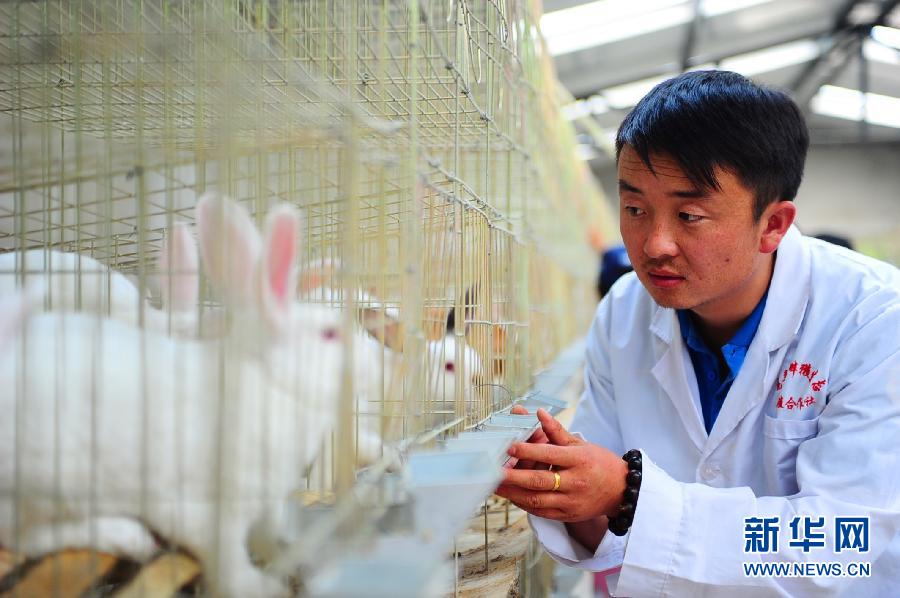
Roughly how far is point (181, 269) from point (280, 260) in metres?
0.12

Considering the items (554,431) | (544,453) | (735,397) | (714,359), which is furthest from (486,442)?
(714,359)

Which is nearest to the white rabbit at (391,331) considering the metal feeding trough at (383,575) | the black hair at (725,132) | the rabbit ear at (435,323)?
the rabbit ear at (435,323)

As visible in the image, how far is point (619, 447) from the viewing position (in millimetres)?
1512

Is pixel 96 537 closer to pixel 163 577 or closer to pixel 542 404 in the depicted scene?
pixel 163 577

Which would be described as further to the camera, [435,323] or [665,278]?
[665,278]

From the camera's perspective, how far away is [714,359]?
1399 mm

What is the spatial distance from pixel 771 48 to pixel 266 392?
25.6 ft

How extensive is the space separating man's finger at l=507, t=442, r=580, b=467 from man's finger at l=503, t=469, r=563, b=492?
0.05 feet

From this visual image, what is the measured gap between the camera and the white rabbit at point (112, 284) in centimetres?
72

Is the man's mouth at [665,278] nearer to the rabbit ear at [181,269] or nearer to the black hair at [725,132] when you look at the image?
the black hair at [725,132]

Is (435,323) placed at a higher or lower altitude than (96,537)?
higher

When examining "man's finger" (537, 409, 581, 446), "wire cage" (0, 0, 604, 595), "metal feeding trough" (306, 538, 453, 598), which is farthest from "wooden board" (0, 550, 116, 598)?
"man's finger" (537, 409, 581, 446)

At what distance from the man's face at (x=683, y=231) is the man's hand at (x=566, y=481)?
27 centimetres

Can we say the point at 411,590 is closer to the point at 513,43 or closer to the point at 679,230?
the point at 679,230
